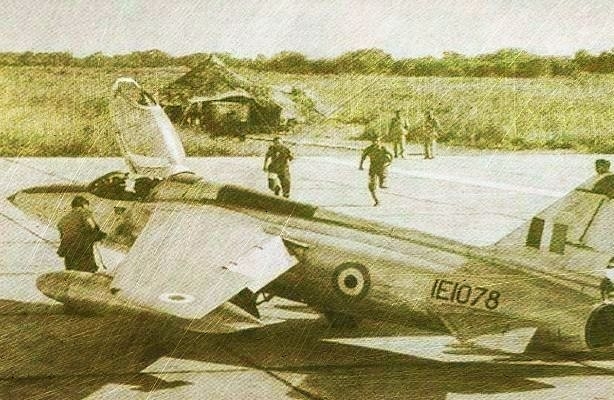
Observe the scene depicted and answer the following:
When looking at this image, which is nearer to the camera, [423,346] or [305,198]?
[423,346]

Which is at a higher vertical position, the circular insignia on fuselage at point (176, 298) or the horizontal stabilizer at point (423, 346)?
the circular insignia on fuselage at point (176, 298)

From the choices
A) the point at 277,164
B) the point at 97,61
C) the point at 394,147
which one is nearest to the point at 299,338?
the point at 277,164

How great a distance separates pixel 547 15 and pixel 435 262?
2.76 m

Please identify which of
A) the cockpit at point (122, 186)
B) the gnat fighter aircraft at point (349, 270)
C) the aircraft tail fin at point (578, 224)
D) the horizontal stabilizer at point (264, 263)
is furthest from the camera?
the cockpit at point (122, 186)

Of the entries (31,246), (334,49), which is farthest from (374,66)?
(31,246)

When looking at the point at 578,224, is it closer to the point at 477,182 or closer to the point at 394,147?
the point at 477,182

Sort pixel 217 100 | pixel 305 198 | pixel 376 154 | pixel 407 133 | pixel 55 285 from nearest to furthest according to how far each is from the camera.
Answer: pixel 55 285 → pixel 217 100 → pixel 407 133 → pixel 376 154 → pixel 305 198

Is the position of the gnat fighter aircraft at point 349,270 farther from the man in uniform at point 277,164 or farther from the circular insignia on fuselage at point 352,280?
the man in uniform at point 277,164

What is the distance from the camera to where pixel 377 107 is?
21.6ft

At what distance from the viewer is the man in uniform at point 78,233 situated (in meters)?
5.97

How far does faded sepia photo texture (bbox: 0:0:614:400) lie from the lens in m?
4.79

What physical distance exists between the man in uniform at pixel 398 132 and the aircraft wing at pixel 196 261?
2126 millimetres

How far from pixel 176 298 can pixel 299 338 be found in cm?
165

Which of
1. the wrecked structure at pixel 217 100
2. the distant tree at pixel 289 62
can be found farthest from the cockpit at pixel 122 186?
the distant tree at pixel 289 62
